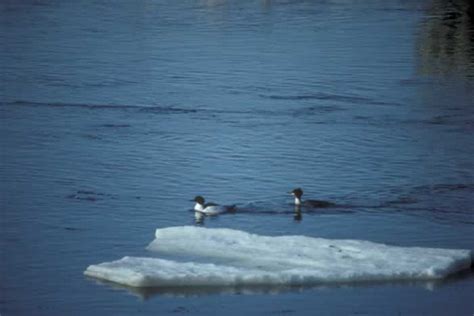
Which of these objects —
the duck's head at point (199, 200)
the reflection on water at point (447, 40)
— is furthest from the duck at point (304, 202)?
the reflection on water at point (447, 40)

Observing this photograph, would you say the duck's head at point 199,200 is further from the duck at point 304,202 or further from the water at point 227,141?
the duck at point 304,202

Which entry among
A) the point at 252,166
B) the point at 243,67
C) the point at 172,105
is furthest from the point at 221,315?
the point at 243,67

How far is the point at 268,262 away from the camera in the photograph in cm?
1348

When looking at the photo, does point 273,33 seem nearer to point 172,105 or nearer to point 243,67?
point 243,67

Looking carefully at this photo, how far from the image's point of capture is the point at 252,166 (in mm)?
17859

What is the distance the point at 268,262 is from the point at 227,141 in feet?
19.0

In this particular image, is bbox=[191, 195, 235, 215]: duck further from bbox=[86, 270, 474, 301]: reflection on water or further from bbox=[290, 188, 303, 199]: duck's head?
bbox=[86, 270, 474, 301]: reflection on water

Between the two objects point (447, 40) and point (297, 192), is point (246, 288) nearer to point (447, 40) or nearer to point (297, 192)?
point (297, 192)

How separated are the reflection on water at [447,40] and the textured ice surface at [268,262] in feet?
35.1

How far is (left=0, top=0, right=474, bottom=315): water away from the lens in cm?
1311

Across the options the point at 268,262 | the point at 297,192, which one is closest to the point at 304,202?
the point at 297,192

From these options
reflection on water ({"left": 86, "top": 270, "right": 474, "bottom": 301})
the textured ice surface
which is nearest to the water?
reflection on water ({"left": 86, "top": 270, "right": 474, "bottom": 301})

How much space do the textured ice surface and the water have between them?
14cm

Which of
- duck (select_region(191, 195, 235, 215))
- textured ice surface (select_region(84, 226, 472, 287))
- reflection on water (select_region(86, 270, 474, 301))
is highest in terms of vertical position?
duck (select_region(191, 195, 235, 215))
